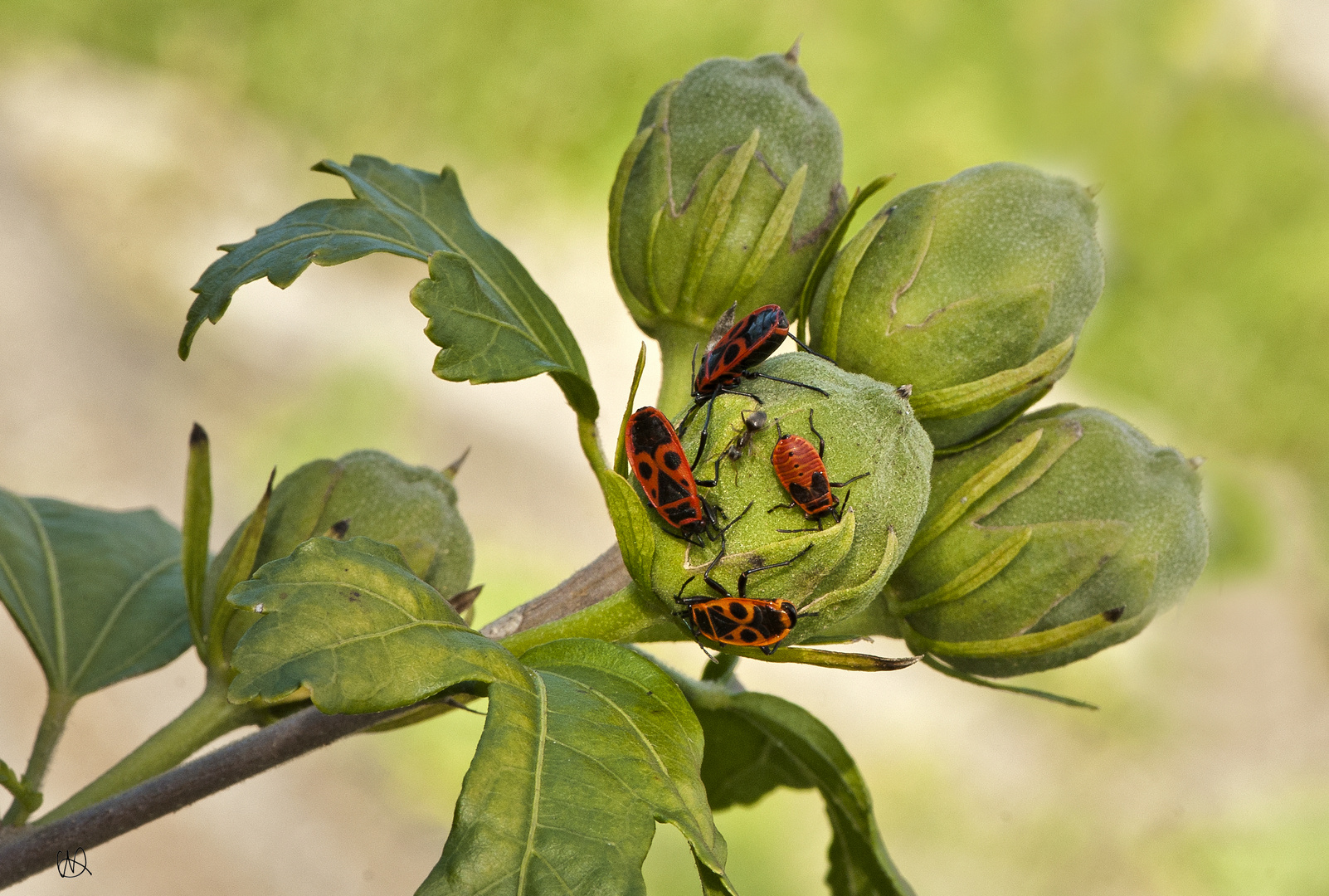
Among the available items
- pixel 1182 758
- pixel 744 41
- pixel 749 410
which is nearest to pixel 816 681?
pixel 1182 758

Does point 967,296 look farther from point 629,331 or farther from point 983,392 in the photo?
point 629,331

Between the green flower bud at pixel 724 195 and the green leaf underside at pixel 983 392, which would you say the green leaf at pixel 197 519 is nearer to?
the green flower bud at pixel 724 195

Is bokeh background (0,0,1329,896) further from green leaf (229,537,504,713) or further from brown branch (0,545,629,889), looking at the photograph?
green leaf (229,537,504,713)

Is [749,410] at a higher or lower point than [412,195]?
lower

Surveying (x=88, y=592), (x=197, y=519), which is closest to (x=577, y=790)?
(x=197, y=519)

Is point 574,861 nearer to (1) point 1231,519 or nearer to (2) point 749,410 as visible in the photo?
(2) point 749,410
